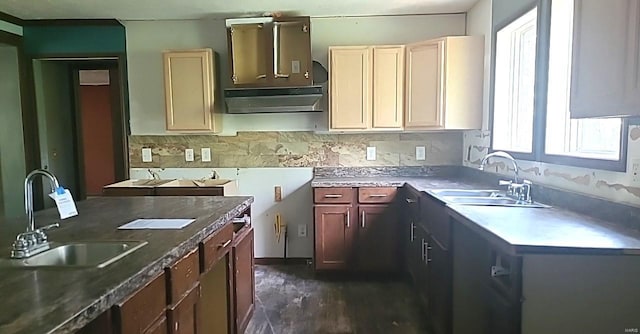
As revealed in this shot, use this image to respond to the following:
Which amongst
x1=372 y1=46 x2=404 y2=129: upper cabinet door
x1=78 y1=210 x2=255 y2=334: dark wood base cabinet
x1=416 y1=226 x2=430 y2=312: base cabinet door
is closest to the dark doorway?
x1=78 y1=210 x2=255 y2=334: dark wood base cabinet

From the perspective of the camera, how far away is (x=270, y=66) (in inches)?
143

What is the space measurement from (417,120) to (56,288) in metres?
3.03

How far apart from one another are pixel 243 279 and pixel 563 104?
6.97 feet

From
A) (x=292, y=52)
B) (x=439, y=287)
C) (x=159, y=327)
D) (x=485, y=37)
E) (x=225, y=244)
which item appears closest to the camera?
(x=159, y=327)

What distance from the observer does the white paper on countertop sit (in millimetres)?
1771

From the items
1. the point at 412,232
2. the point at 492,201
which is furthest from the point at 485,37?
the point at 412,232

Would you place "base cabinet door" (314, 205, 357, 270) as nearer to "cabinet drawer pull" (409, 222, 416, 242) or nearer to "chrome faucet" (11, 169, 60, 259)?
"cabinet drawer pull" (409, 222, 416, 242)

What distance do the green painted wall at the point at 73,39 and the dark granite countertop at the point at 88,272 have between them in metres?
2.40

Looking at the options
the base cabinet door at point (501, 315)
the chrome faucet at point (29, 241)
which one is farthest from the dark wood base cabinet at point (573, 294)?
the chrome faucet at point (29, 241)

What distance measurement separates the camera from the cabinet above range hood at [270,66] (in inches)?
142

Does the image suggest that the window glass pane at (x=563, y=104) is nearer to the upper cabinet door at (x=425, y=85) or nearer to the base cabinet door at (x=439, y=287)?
the base cabinet door at (x=439, y=287)

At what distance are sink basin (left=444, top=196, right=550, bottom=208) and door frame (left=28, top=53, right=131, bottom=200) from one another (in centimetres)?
327

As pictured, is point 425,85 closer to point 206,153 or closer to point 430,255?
point 430,255

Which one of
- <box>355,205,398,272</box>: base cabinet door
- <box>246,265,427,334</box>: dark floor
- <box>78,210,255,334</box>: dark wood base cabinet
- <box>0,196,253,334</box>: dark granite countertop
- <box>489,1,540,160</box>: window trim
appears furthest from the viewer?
<box>355,205,398,272</box>: base cabinet door
